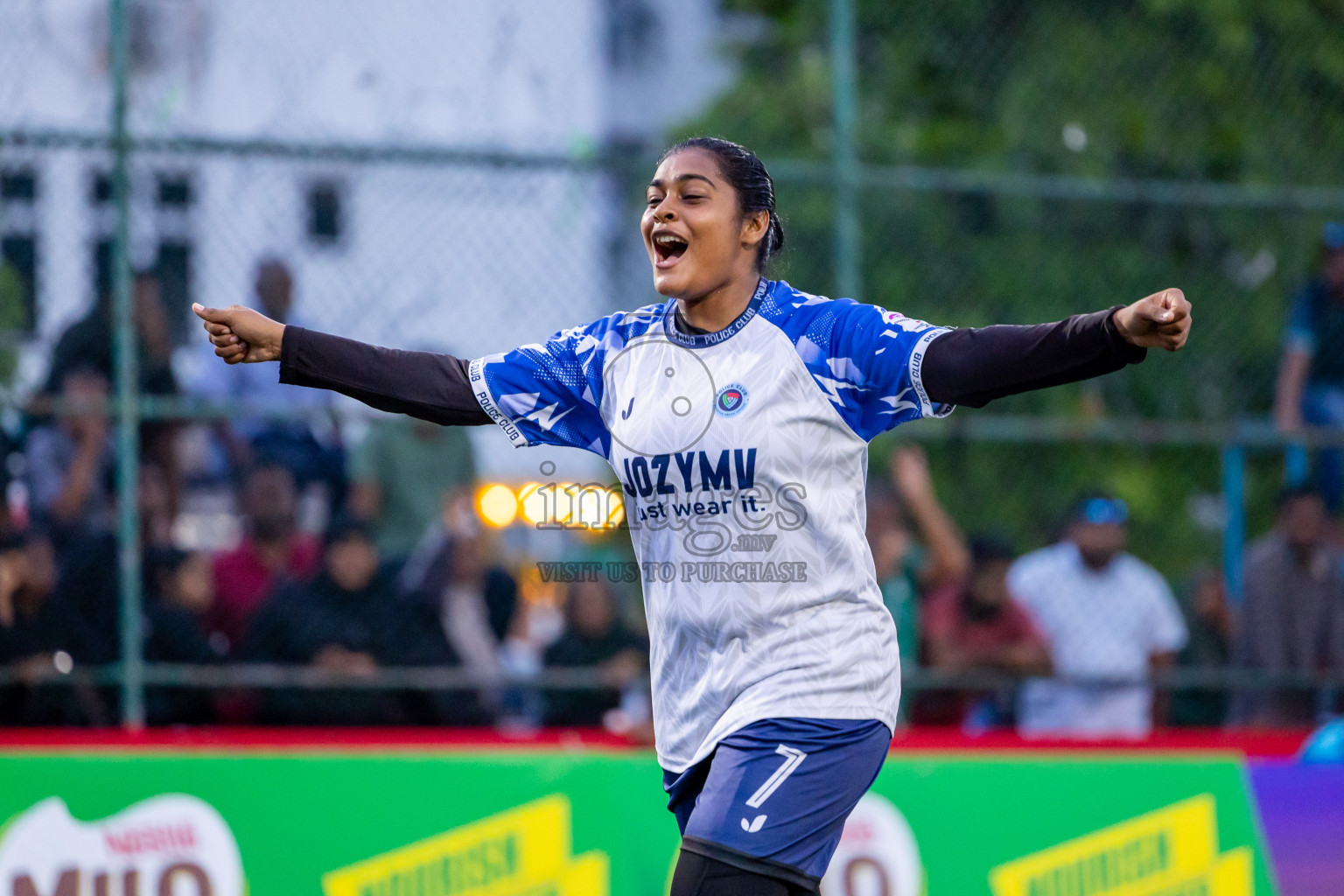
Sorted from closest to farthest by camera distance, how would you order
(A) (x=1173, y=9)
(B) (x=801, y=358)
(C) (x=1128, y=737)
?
(B) (x=801, y=358), (C) (x=1128, y=737), (A) (x=1173, y=9)

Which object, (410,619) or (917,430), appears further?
(917,430)

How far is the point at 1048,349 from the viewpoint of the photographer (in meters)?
3.31

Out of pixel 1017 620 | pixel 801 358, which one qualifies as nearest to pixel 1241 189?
pixel 1017 620

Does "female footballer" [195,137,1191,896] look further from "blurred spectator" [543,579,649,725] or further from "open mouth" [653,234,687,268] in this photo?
"blurred spectator" [543,579,649,725]

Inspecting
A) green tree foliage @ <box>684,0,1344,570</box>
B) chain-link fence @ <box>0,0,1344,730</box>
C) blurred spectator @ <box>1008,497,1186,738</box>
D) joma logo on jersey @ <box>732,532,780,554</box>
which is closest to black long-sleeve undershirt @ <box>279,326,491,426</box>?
joma logo on jersey @ <box>732,532,780,554</box>

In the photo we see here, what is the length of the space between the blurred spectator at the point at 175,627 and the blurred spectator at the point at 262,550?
5.1 inches

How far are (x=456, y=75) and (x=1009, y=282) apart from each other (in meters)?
2.83

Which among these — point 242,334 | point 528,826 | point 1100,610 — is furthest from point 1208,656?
point 242,334

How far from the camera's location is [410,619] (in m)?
6.94

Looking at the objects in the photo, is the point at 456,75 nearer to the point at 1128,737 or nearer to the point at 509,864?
the point at 509,864

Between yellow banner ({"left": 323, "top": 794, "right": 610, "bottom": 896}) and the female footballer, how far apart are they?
1.95 metres

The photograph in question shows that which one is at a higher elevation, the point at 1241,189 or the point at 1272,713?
the point at 1241,189

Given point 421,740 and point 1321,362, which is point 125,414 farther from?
point 1321,362

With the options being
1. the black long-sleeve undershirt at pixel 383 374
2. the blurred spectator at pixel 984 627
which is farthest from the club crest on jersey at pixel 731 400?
the blurred spectator at pixel 984 627
